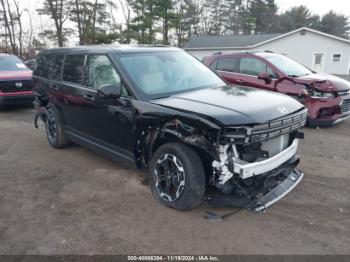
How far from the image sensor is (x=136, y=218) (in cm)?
351

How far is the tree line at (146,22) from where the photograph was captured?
107 ft

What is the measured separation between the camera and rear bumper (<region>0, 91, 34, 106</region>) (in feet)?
31.0

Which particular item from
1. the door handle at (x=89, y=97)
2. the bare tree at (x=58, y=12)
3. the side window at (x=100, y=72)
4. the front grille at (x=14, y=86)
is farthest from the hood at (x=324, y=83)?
the bare tree at (x=58, y=12)

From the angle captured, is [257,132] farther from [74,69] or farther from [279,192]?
[74,69]

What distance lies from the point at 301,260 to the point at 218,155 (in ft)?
3.93

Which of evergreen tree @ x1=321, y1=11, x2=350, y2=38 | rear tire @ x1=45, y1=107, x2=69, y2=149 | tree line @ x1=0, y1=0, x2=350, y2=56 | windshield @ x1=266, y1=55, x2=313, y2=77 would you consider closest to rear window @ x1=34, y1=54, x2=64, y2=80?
rear tire @ x1=45, y1=107, x2=69, y2=149

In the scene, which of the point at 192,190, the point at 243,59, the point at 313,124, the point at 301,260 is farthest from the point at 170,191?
the point at 243,59

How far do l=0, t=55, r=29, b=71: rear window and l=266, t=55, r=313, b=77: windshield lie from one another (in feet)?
27.0

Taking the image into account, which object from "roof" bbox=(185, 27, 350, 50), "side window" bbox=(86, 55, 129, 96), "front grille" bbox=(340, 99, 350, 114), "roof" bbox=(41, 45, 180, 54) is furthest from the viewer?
"roof" bbox=(185, 27, 350, 50)

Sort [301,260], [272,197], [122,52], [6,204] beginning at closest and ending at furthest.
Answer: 1. [301,260]
2. [272,197]
3. [6,204]
4. [122,52]

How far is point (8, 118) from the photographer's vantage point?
29.9 feet

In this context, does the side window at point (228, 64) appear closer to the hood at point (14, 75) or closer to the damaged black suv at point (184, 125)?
the damaged black suv at point (184, 125)

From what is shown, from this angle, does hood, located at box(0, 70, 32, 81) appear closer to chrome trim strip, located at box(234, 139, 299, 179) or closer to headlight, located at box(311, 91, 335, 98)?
headlight, located at box(311, 91, 335, 98)

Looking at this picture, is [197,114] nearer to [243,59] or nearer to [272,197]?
[272,197]
